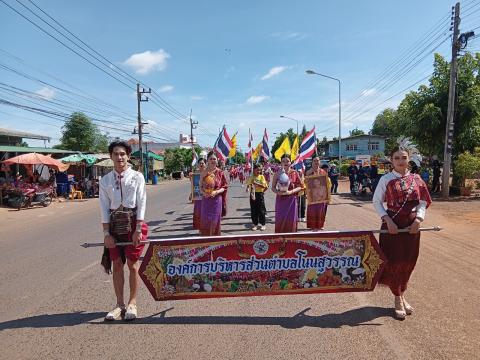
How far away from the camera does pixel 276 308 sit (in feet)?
14.2

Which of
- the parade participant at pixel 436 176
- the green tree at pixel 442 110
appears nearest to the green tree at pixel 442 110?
the green tree at pixel 442 110

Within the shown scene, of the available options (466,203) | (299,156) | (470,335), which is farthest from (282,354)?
(466,203)

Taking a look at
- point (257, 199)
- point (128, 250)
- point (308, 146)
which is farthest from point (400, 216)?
point (308, 146)

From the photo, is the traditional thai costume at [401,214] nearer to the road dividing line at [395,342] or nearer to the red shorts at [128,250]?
the road dividing line at [395,342]

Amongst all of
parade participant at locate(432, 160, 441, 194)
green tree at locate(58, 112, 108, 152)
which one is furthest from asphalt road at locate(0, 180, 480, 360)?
green tree at locate(58, 112, 108, 152)

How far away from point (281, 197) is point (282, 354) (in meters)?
4.61

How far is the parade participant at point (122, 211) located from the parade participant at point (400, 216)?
8.30 ft

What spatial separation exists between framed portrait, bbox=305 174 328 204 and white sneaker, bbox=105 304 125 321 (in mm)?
5646

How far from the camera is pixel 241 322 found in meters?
3.97

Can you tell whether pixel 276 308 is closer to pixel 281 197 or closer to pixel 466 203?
pixel 281 197

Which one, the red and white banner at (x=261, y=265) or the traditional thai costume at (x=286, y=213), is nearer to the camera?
the red and white banner at (x=261, y=265)

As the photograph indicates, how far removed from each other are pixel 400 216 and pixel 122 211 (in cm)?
287

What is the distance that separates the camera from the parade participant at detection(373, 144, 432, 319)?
4.01 metres

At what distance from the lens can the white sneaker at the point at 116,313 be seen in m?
4.01
